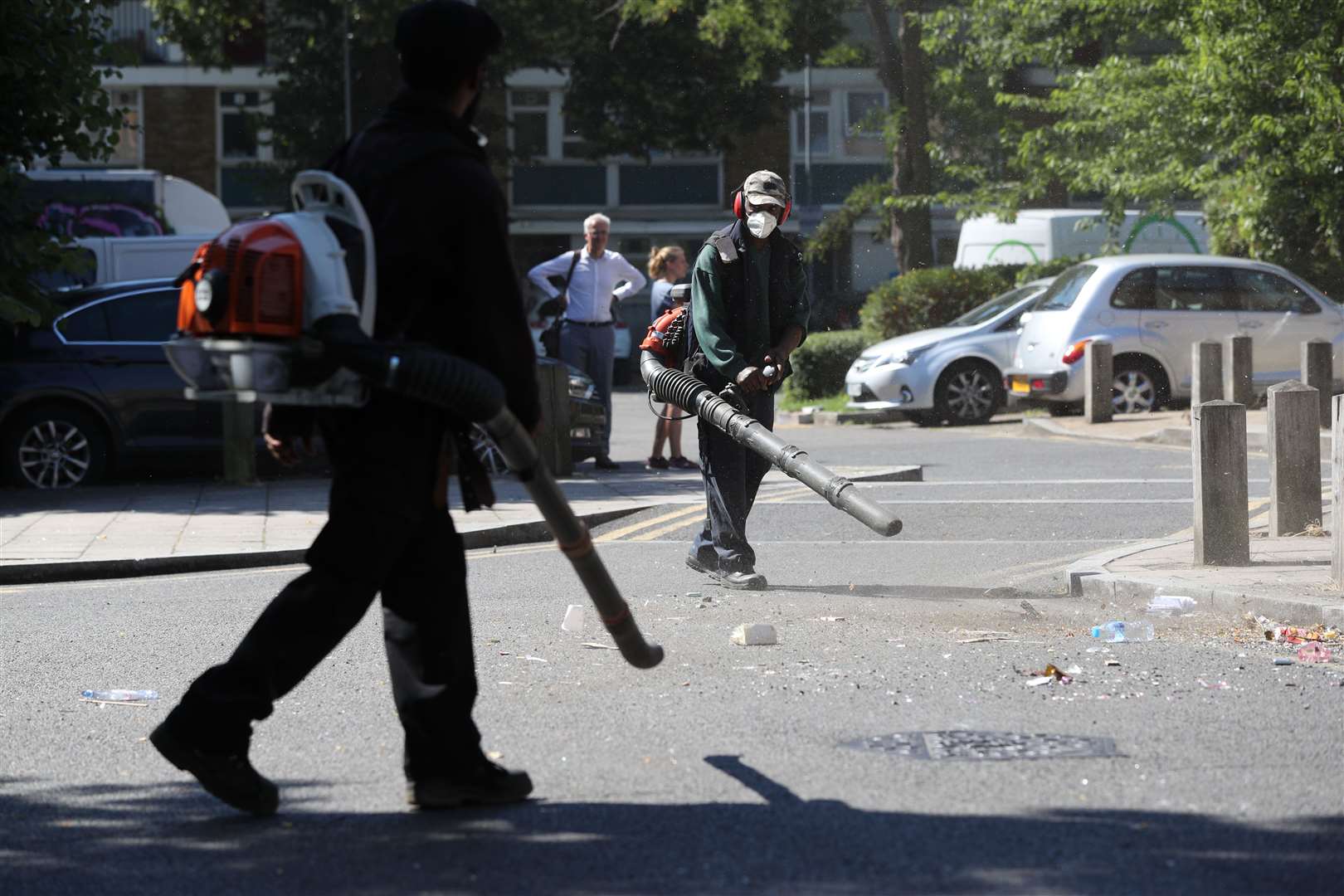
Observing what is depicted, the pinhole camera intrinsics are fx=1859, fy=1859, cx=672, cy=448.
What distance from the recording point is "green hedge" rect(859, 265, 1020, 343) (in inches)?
942

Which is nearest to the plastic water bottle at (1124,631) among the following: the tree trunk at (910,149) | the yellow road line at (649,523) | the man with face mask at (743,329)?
the man with face mask at (743,329)

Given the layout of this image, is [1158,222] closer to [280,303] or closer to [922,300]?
[922,300]

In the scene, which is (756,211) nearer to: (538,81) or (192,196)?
(192,196)

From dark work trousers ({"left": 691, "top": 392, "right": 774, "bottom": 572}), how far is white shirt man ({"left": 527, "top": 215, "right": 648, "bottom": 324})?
256 inches

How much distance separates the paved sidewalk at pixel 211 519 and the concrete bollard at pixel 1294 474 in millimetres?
4109

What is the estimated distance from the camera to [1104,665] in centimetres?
638

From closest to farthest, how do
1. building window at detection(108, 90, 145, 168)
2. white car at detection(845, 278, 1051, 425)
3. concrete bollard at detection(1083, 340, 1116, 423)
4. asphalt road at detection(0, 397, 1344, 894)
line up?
1. asphalt road at detection(0, 397, 1344, 894)
2. concrete bollard at detection(1083, 340, 1116, 423)
3. white car at detection(845, 278, 1051, 425)
4. building window at detection(108, 90, 145, 168)

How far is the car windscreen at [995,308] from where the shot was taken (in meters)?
20.7

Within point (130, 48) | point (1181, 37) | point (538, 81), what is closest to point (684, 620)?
point (130, 48)

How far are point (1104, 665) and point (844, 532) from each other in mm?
4624

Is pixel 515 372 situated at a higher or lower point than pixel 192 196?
lower

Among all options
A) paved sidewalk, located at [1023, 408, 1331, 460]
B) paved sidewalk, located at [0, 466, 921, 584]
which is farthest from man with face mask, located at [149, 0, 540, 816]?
paved sidewalk, located at [1023, 408, 1331, 460]

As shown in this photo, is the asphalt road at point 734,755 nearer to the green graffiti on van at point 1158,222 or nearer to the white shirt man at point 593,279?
the white shirt man at point 593,279

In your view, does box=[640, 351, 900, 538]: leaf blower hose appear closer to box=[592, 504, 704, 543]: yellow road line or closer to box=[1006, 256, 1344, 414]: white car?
box=[592, 504, 704, 543]: yellow road line
